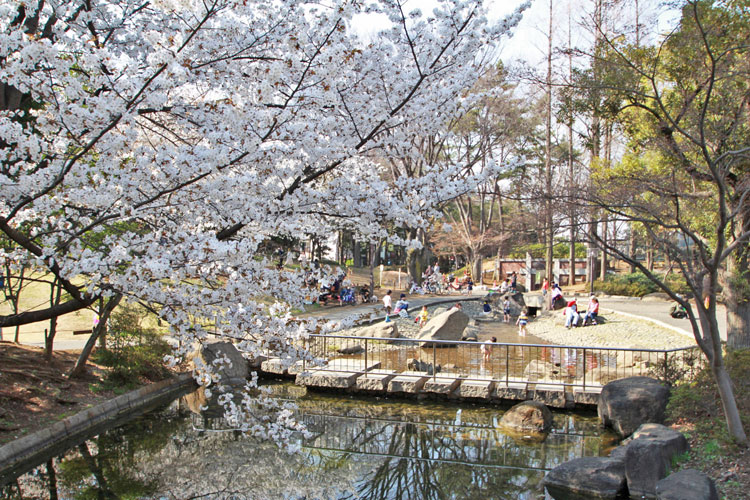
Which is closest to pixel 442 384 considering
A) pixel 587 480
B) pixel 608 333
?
pixel 587 480

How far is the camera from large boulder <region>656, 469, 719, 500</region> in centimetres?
528

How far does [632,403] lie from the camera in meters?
9.16

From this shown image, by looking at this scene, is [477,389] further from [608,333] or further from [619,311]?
[619,311]

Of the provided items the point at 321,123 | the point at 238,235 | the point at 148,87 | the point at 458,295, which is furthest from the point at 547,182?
the point at 458,295

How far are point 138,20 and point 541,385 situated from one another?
9.67 m

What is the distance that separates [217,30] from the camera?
5500 millimetres

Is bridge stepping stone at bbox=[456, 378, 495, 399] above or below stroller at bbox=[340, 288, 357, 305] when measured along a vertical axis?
below

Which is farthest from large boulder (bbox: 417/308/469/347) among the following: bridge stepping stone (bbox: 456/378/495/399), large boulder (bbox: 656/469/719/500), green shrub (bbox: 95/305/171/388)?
large boulder (bbox: 656/469/719/500)

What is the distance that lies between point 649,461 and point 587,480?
814mm

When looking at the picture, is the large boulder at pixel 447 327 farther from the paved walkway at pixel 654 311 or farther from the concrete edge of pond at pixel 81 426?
the concrete edge of pond at pixel 81 426

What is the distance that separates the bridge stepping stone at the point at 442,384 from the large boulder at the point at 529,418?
5.64 feet

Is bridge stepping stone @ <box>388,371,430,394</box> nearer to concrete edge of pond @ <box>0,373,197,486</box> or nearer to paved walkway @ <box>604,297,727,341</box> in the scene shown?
concrete edge of pond @ <box>0,373,197,486</box>

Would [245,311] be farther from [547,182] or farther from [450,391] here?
[450,391]

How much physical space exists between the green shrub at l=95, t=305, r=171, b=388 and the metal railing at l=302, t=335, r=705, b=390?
3.41 meters
